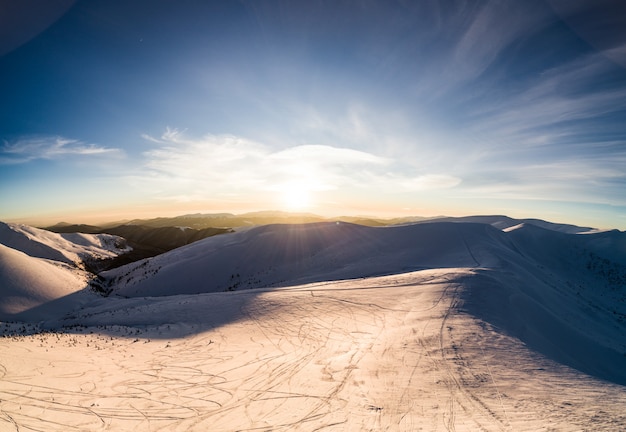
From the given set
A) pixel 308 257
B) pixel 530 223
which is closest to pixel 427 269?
pixel 308 257

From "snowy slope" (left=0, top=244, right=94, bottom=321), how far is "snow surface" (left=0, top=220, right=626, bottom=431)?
16cm

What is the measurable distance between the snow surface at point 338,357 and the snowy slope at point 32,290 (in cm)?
16

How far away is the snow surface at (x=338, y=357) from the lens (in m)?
5.70

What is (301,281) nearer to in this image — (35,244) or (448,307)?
(448,307)

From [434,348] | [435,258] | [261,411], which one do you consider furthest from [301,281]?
[261,411]

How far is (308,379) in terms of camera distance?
733 cm

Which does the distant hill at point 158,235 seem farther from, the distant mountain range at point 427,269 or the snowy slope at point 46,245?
the distant mountain range at point 427,269

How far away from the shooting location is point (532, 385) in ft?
21.7

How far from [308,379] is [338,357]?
5.12ft

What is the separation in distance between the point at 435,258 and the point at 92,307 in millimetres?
26786

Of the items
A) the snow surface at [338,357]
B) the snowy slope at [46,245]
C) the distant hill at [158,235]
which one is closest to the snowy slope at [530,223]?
the snow surface at [338,357]

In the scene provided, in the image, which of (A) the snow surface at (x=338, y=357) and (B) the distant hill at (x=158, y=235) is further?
(B) the distant hill at (x=158, y=235)

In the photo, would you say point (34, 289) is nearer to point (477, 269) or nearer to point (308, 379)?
point (308, 379)

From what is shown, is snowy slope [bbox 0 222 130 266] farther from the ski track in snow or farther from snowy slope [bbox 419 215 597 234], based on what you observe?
snowy slope [bbox 419 215 597 234]
